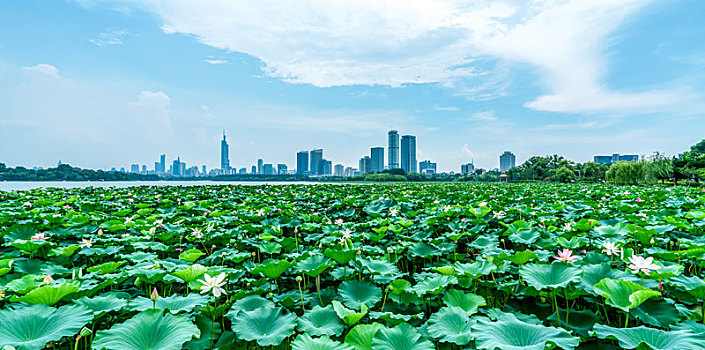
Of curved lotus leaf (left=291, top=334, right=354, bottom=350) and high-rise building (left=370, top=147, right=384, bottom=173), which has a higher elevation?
high-rise building (left=370, top=147, right=384, bottom=173)

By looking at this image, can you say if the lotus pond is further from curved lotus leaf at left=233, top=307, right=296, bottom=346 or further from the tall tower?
the tall tower

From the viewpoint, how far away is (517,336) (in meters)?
1.63

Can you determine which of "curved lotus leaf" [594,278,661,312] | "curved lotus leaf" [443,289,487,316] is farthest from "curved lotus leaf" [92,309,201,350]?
"curved lotus leaf" [594,278,661,312]

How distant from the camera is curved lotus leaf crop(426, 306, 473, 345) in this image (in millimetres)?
1729

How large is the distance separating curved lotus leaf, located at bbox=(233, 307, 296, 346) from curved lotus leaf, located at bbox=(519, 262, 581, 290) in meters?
1.57

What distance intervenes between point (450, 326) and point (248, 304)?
4.23 feet

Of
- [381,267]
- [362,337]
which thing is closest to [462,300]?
[381,267]

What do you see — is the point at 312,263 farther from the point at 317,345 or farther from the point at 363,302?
the point at 317,345

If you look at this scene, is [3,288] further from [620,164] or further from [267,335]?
[620,164]

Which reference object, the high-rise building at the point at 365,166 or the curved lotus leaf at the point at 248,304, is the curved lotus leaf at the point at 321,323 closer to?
the curved lotus leaf at the point at 248,304

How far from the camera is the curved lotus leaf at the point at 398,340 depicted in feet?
Answer: 5.18

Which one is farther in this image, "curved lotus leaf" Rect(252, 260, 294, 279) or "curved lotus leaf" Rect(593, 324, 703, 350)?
"curved lotus leaf" Rect(252, 260, 294, 279)

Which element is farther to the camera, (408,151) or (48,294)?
(408,151)

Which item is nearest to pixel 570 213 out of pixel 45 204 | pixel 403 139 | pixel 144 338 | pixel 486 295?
pixel 486 295
